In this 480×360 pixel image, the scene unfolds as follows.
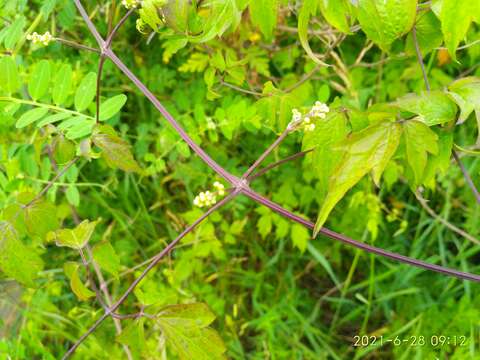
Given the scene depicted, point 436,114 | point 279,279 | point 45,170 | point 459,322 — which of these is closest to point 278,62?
point 279,279

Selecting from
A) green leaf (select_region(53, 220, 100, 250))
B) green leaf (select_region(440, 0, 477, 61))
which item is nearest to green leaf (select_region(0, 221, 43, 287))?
green leaf (select_region(53, 220, 100, 250))

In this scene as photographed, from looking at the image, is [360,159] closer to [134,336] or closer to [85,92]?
[134,336]

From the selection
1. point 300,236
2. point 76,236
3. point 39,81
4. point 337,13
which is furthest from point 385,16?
point 300,236

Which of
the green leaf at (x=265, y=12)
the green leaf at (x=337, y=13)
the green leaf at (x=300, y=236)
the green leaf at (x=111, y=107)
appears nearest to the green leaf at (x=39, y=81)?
the green leaf at (x=111, y=107)

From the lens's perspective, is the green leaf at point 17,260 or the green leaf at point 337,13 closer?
the green leaf at point 337,13

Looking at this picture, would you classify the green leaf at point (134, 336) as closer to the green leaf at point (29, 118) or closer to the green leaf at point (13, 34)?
the green leaf at point (29, 118)

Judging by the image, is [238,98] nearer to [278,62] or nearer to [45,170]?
[278,62]
